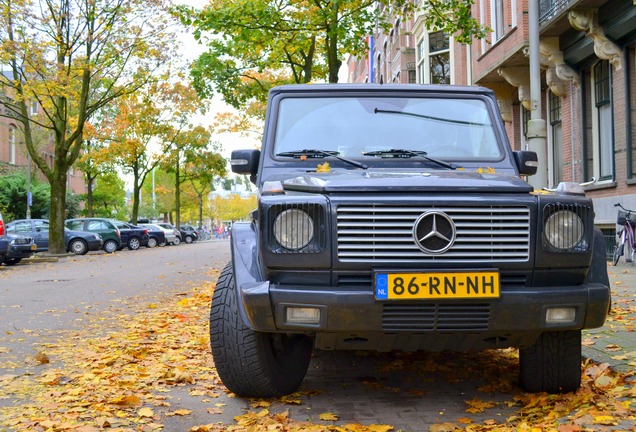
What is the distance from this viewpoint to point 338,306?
12.7 ft

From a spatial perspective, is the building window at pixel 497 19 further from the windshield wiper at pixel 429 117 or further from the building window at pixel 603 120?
the windshield wiper at pixel 429 117

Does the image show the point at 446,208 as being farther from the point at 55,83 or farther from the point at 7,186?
the point at 7,186

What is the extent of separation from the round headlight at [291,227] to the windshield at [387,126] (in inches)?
51.0

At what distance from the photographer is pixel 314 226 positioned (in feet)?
13.0

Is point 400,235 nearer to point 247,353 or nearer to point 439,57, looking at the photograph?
point 247,353

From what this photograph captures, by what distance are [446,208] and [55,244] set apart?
81.6 feet

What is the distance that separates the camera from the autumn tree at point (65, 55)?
2498cm

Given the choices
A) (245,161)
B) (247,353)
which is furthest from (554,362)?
(245,161)

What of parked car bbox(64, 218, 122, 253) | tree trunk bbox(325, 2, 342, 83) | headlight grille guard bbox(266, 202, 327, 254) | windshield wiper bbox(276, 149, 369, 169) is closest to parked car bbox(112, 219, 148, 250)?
parked car bbox(64, 218, 122, 253)

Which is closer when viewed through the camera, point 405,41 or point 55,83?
point 55,83

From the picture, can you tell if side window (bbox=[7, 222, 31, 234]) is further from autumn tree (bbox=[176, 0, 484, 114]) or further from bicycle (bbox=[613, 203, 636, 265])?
bicycle (bbox=[613, 203, 636, 265])

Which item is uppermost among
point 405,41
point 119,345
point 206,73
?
point 405,41

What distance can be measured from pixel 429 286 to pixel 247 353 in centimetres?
117

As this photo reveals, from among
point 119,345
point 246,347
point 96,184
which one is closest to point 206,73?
point 119,345
